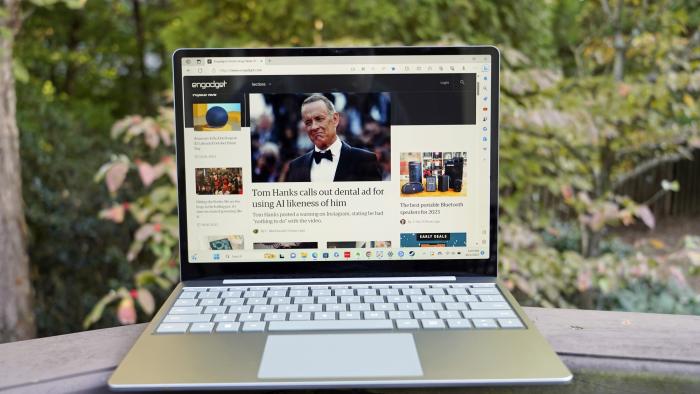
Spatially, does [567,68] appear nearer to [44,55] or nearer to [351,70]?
[351,70]

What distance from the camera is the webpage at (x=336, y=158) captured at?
119 centimetres

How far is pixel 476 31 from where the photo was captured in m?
3.58

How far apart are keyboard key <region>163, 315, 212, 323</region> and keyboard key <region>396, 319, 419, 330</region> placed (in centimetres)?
32

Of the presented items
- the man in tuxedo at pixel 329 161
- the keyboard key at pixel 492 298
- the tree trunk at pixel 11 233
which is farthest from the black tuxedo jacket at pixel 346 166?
the tree trunk at pixel 11 233

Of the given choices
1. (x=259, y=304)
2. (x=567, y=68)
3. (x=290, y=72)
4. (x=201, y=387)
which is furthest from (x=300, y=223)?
(x=567, y=68)

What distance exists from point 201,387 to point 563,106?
7.12 ft

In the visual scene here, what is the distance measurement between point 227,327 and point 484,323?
424 millimetres

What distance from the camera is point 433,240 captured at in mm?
1208

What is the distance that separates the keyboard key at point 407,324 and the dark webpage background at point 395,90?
43 centimetres

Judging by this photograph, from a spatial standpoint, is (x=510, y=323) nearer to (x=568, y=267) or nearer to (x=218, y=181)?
(x=218, y=181)

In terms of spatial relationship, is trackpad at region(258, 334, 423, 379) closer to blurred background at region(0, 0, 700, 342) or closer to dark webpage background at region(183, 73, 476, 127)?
dark webpage background at region(183, 73, 476, 127)

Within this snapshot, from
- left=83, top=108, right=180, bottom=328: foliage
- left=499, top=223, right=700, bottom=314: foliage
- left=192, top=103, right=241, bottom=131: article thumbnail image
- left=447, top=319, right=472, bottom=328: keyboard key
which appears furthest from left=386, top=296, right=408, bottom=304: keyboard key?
left=499, top=223, right=700, bottom=314: foliage

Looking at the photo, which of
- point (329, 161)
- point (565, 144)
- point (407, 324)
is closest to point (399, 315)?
point (407, 324)

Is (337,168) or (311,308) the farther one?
(337,168)
